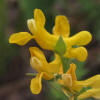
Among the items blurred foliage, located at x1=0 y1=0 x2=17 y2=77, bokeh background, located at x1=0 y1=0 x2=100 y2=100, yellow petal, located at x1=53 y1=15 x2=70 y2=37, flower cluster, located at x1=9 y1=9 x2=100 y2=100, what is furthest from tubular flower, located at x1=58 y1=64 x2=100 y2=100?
blurred foliage, located at x1=0 y1=0 x2=17 y2=77

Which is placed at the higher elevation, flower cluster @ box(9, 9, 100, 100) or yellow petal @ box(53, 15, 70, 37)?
yellow petal @ box(53, 15, 70, 37)

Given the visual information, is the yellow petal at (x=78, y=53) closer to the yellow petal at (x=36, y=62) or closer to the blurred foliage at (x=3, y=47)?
the yellow petal at (x=36, y=62)

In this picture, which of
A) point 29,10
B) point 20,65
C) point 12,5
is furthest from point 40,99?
point 12,5

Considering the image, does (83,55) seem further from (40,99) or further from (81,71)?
(40,99)

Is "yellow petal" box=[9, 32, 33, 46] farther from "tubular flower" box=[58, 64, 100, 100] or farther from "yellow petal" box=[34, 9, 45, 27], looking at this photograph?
"tubular flower" box=[58, 64, 100, 100]

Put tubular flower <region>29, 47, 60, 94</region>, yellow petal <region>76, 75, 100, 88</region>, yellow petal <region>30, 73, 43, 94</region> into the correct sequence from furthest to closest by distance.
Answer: yellow petal <region>76, 75, 100, 88</region>, tubular flower <region>29, 47, 60, 94</region>, yellow petal <region>30, 73, 43, 94</region>

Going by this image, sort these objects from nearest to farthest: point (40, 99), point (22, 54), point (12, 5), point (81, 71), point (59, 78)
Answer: point (59, 78) < point (81, 71) < point (40, 99) < point (22, 54) < point (12, 5)
